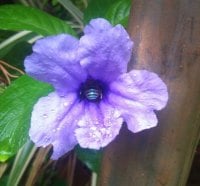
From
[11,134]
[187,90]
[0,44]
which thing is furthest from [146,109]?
[0,44]

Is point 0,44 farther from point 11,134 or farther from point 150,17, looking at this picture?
point 150,17

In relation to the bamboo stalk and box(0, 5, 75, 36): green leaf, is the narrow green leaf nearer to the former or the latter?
box(0, 5, 75, 36): green leaf

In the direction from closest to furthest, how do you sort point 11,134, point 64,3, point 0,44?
point 11,134
point 0,44
point 64,3

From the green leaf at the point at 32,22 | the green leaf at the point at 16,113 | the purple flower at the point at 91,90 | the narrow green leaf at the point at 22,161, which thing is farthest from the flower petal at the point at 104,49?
the narrow green leaf at the point at 22,161

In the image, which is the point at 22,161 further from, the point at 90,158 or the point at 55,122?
the point at 55,122

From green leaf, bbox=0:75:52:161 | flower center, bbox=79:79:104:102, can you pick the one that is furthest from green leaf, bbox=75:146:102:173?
flower center, bbox=79:79:104:102

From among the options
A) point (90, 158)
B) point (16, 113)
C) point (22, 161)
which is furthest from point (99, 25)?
point (22, 161)
